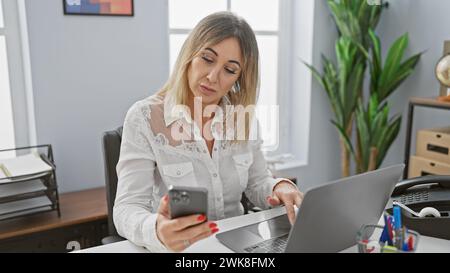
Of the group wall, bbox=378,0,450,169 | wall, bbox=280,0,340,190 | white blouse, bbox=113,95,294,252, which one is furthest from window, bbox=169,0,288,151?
white blouse, bbox=113,95,294,252

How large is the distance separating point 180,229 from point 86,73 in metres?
1.41

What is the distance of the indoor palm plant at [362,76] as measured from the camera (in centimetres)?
248

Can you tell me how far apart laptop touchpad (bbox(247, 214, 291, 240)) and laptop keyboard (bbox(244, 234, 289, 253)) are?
2cm

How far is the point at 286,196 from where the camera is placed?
1205mm

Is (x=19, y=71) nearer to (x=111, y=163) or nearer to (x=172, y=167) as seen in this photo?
(x=111, y=163)

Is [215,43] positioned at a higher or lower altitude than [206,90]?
higher

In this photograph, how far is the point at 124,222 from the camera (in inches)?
41.9

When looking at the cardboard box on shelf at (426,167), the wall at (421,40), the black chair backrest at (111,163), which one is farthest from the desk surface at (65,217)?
the wall at (421,40)

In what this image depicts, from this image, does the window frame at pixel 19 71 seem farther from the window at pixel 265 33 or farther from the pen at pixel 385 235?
the pen at pixel 385 235

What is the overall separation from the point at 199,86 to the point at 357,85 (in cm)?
160

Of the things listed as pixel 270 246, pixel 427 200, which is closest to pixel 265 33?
pixel 427 200

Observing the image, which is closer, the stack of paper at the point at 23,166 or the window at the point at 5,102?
the stack of paper at the point at 23,166
